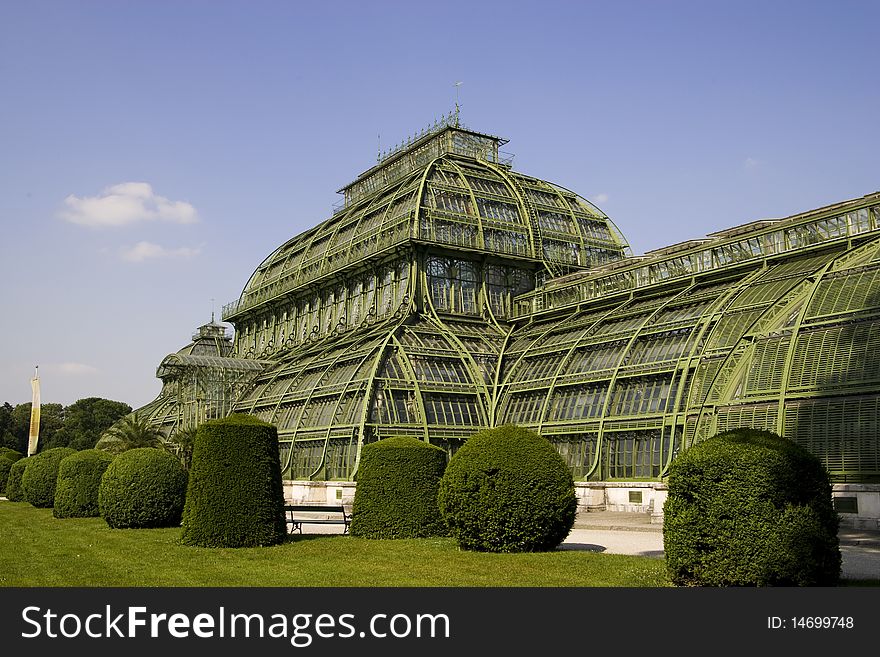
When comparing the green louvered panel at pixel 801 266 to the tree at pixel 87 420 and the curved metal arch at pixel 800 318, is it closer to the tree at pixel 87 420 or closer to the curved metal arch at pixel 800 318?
the curved metal arch at pixel 800 318

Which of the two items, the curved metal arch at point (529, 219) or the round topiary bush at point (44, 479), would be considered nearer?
the round topiary bush at point (44, 479)

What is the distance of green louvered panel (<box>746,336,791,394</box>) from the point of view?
32219 mm

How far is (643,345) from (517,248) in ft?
63.9

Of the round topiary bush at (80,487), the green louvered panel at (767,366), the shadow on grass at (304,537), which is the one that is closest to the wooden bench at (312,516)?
the shadow on grass at (304,537)

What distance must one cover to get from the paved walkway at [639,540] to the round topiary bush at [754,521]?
2.90m

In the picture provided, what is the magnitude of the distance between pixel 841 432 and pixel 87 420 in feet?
368

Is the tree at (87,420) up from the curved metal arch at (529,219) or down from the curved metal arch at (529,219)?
down

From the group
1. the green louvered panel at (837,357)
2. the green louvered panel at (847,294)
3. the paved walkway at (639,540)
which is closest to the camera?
the paved walkway at (639,540)

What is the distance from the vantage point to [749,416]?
32125 mm

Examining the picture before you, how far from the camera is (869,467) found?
28.0m

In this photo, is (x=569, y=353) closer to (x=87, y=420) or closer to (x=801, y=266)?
(x=801, y=266)

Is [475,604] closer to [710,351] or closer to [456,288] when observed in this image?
[710,351]

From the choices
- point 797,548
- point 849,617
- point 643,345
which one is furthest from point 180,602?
point 643,345

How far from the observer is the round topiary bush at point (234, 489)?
26.3 metres
